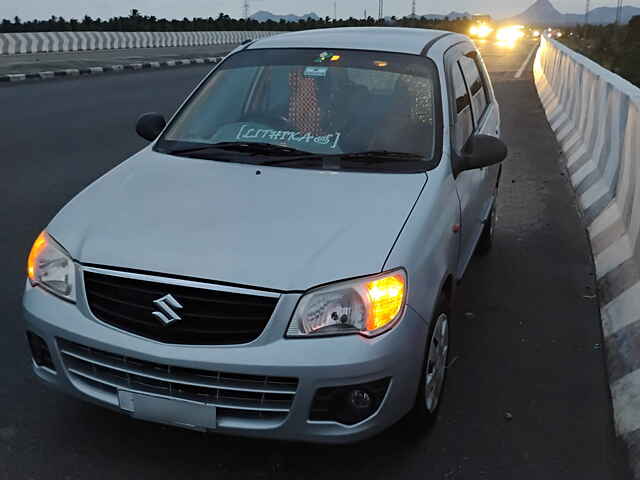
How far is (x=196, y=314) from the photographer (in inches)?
113

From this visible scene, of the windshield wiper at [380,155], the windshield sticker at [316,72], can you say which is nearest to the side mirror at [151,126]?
the windshield sticker at [316,72]

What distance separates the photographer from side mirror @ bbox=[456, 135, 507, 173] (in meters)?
4.11

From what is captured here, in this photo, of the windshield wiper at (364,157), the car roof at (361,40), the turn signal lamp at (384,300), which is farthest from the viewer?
the car roof at (361,40)

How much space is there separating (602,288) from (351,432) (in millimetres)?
2989

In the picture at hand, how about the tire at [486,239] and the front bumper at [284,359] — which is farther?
the tire at [486,239]

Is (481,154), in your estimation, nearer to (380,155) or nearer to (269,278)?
(380,155)

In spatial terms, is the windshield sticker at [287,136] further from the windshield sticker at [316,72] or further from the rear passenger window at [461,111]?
the rear passenger window at [461,111]

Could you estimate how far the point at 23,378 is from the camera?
154 inches

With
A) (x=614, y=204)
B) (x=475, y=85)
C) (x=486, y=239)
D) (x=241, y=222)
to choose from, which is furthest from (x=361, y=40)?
(x=614, y=204)

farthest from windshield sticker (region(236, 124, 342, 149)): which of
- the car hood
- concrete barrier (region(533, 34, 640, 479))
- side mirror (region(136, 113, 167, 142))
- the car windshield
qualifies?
concrete barrier (region(533, 34, 640, 479))

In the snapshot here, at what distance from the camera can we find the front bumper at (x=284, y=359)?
111 inches

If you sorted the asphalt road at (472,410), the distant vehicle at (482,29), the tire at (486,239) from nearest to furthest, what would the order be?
the asphalt road at (472,410) → the tire at (486,239) → the distant vehicle at (482,29)

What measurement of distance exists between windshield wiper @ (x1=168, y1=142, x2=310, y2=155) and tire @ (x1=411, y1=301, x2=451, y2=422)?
3.77 ft

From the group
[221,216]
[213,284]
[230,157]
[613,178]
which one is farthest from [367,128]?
[613,178]
